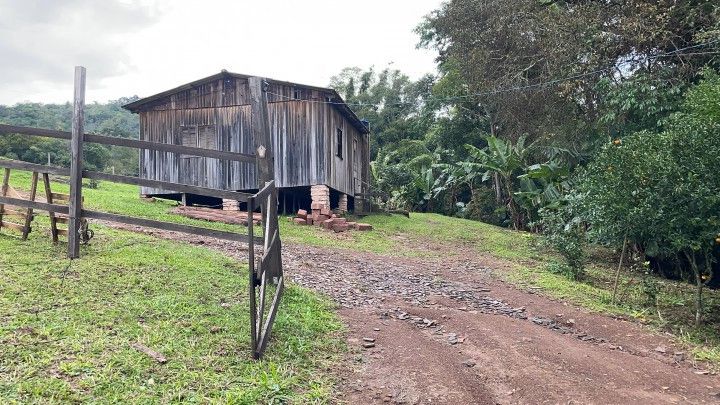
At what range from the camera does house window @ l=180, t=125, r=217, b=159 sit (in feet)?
52.4

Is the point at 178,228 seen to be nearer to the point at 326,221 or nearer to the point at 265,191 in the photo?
the point at 265,191

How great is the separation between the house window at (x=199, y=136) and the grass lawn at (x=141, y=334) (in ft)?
31.3

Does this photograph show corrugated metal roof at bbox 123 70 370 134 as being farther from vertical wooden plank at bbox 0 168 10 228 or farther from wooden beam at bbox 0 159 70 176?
wooden beam at bbox 0 159 70 176

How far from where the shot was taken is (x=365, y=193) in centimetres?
2188

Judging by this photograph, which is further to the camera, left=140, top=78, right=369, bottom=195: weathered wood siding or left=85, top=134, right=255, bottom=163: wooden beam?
left=140, top=78, right=369, bottom=195: weathered wood siding

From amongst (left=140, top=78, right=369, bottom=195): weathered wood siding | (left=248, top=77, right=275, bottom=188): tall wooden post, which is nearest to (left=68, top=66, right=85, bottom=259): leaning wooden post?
(left=248, top=77, right=275, bottom=188): tall wooden post

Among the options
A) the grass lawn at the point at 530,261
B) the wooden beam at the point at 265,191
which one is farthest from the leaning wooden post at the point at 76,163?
the grass lawn at the point at 530,261

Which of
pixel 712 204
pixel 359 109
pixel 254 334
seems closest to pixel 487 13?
pixel 712 204

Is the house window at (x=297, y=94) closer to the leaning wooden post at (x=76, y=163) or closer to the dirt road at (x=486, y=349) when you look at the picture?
the dirt road at (x=486, y=349)

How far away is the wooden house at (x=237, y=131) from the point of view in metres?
15.6

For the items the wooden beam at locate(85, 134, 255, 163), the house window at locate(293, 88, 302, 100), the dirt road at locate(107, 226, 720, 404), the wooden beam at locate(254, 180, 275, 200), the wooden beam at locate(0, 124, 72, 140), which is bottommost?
the dirt road at locate(107, 226, 720, 404)

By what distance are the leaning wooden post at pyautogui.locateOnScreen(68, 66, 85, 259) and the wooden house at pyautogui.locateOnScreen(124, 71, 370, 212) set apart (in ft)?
30.0

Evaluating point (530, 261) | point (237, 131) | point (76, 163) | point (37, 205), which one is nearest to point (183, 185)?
point (76, 163)

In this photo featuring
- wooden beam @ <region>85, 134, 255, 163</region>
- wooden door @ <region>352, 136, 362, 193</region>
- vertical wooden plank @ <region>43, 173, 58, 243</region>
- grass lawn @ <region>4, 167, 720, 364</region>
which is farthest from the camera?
wooden door @ <region>352, 136, 362, 193</region>
